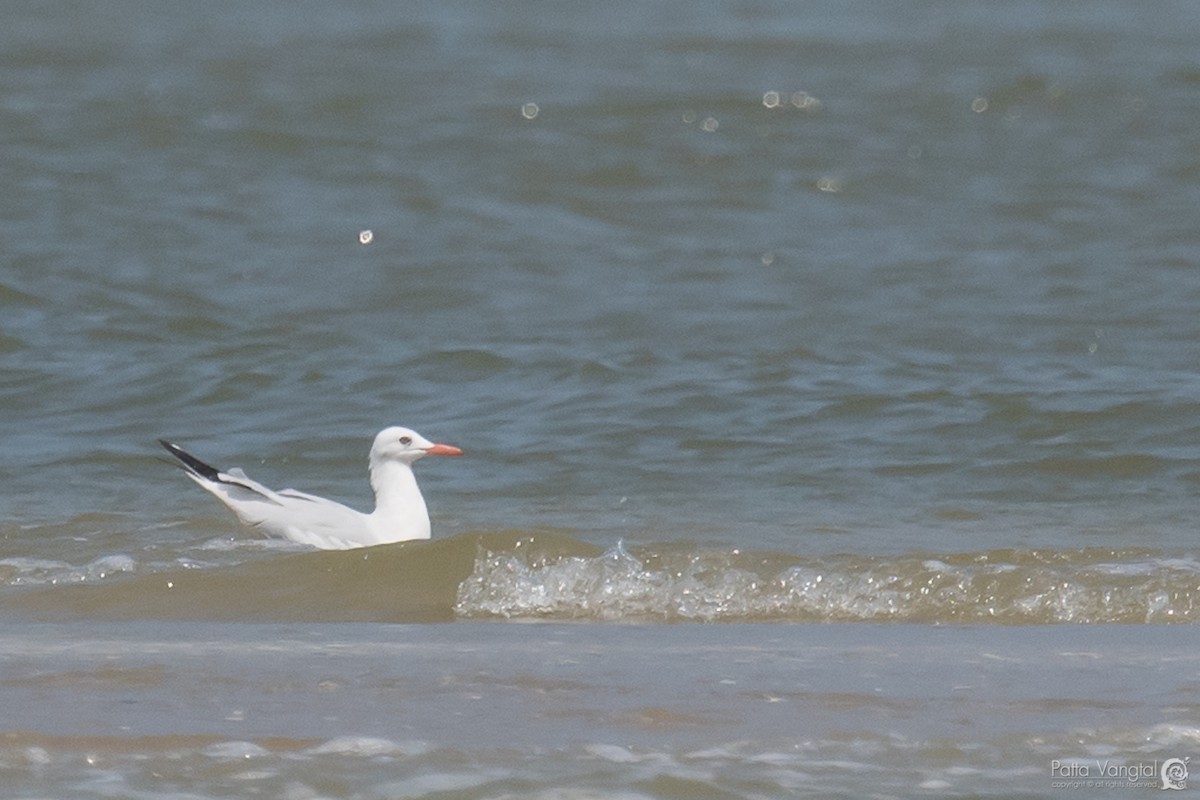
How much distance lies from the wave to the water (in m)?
0.02

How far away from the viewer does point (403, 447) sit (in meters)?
7.61

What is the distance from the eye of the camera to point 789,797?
165 inches

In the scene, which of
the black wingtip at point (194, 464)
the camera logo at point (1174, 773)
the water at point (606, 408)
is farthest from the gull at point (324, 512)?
the camera logo at point (1174, 773)

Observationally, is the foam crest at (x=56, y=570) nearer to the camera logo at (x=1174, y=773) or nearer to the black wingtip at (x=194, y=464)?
the black wingtip at (x=194, y=464)

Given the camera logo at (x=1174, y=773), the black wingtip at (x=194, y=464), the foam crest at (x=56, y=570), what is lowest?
the camera logo at (x=1174, y=773)

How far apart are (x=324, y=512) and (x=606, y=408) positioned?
234 cm

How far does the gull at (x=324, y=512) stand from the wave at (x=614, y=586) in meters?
0.24

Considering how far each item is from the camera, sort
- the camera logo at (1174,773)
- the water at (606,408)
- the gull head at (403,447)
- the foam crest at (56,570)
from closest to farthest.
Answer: the camera logo at (1174,773), the water at (606,408), the foam crest at (56,570), the gull head at (403,447)

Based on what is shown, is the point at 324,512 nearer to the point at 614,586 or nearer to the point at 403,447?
the point at 403,447

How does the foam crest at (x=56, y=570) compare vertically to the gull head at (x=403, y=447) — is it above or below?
below

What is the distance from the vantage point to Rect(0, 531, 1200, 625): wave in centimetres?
614

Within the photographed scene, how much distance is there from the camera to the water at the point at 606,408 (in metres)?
4.71

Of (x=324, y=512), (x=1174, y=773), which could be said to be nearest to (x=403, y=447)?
(x=324, y=512)

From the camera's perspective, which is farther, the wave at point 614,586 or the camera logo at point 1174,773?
the wave at point 614,586
